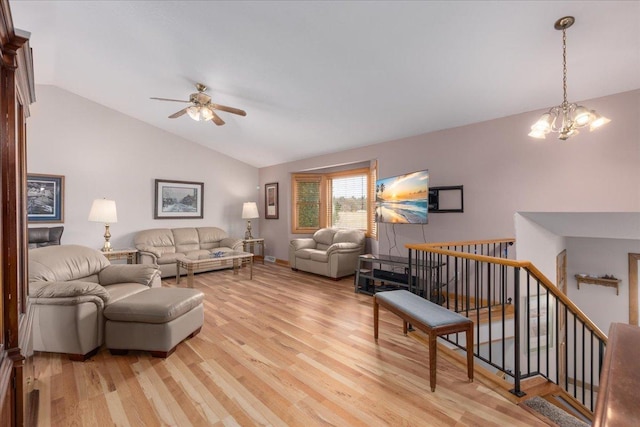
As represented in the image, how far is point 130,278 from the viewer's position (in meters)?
3.16

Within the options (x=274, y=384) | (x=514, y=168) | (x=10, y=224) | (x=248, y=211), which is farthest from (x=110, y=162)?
(x=514, y=168)

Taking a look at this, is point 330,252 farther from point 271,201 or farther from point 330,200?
point 271,201

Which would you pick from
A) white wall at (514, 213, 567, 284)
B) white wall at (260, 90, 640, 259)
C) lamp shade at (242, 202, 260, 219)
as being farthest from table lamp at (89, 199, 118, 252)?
white wall at (514, 213, 567, 284)

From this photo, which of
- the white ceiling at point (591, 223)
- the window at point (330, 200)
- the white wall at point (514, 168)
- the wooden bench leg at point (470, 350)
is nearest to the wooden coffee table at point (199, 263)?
the window at point (330, 200)

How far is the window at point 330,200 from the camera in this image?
236 inches

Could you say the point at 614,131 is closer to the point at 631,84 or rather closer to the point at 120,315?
the point at 631,84

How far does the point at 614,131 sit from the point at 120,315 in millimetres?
4990

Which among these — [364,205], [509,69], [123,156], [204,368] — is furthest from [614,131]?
[123,156]

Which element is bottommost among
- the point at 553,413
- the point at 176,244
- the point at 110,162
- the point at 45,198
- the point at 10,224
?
the point at 553,413

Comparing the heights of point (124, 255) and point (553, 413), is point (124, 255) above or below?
above

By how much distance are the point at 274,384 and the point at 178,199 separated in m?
5.22

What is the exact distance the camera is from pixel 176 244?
5812mm

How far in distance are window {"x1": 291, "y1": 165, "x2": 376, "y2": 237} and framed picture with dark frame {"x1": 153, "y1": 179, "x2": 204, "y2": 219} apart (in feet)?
7.07

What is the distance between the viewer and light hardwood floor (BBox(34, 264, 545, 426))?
1752 mm
